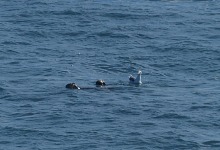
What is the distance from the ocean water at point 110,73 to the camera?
69125 millimetres

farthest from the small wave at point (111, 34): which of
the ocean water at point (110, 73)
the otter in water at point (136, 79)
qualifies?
the otter in water at point (136, 79)

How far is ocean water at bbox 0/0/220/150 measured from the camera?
69125mm

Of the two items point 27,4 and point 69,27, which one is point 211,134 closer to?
point 69,27

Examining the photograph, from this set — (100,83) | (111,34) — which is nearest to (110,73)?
(100,83)

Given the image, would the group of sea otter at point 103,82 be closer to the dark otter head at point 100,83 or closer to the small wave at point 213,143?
the dark otter head at point 100,83

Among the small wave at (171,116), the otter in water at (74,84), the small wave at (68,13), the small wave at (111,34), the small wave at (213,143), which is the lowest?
the small wave at (213,143)

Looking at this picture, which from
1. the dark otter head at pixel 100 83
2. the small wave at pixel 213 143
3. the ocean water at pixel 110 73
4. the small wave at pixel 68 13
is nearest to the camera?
the small wave at pixel 213 143

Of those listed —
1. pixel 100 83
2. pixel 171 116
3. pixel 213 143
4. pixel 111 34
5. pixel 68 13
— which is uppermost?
pixel 68 13

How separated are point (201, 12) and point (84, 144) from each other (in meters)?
50.6

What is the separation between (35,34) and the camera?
10181cm

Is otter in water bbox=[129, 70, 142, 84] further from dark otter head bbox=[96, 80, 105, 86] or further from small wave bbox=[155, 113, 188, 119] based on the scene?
small wave bbox=[155, 113, 188, 119]

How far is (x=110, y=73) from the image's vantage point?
87.0m

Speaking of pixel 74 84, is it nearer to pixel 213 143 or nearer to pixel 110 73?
pixel 110 73

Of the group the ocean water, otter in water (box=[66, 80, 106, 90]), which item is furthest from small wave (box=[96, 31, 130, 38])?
otter in water (box=[66, 80, 106, 90])
